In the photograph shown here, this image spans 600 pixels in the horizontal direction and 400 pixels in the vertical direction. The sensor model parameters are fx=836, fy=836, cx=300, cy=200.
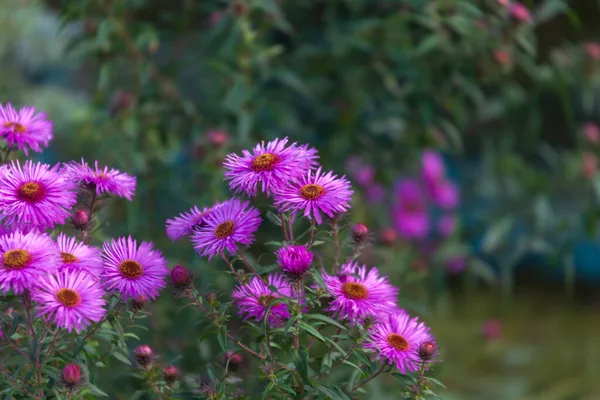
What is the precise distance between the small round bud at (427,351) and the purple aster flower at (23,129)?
1.89 feet

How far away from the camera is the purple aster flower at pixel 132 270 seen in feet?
3.20

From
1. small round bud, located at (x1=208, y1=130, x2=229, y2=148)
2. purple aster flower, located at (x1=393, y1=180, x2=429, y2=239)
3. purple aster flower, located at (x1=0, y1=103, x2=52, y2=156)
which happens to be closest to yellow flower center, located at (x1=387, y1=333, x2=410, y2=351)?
purple aster flower, located at (x1=0, y1=103, x2=52, y2=156)

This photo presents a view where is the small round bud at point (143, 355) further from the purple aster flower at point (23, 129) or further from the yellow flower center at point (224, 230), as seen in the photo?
the purple aster flower at point (23, 129)

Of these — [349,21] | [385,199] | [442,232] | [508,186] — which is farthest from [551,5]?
[442,232]

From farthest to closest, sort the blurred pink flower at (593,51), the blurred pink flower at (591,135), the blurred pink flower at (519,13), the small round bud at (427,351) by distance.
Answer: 1. the blurred pink flower at (591,135)
2. the blurred pink flower at (593,51)
3. the blurred pink flower at (519,13)
4. the small round bud at (427,351)

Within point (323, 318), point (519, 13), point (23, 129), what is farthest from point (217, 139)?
point (323, 318)

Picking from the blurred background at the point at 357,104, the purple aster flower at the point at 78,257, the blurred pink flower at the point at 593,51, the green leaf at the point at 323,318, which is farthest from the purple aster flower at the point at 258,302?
the blurred pink flower at the point at 593,51

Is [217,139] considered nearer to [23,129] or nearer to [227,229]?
[23,129]

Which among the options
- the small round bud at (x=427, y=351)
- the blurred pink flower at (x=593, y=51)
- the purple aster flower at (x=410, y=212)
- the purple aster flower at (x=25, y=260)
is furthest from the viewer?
the purple aster flower at (x=410, y=212)

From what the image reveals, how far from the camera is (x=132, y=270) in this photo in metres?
0.99

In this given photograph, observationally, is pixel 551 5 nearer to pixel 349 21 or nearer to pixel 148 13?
pixel 349 21

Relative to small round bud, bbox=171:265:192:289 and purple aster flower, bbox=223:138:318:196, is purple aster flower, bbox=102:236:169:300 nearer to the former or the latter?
small round bud, bbox=171:265:192:289

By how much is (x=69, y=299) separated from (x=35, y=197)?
16 cm

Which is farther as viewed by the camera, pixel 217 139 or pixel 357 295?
pixel 217 139
